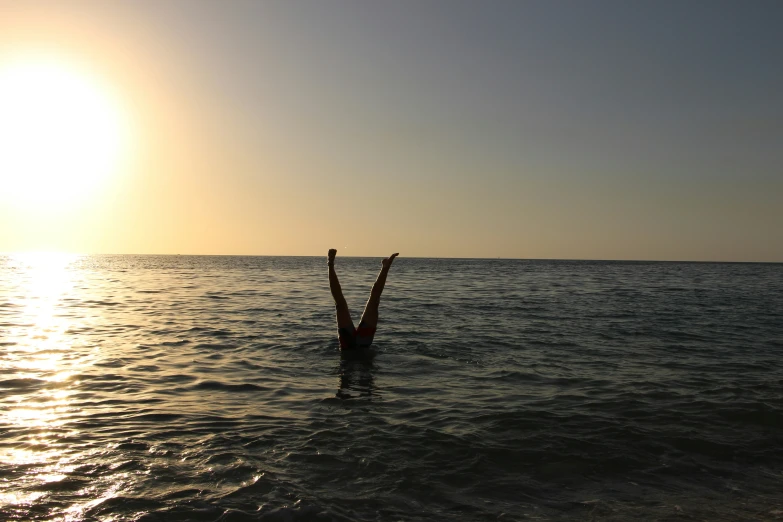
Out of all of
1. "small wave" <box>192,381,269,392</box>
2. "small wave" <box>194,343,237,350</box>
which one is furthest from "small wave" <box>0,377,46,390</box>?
"small wave" <box>194,343,237,350</box>

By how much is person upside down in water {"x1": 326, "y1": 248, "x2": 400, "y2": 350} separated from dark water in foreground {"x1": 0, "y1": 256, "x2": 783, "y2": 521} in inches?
25.5

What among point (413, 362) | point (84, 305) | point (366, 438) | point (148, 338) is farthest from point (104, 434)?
point (84, 305)

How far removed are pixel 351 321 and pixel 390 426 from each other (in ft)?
17.5

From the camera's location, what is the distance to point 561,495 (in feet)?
18.8

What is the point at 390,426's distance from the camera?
25.7 feet

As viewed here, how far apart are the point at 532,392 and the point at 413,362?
11.2 feet

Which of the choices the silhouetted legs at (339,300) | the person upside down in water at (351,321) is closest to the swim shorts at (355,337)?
the person upside down in water at (351,321)

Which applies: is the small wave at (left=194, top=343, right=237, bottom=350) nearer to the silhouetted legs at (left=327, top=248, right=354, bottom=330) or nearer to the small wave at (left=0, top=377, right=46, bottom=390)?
the silhouetted legs at (left=327, top=248, right=354, bottom=330)

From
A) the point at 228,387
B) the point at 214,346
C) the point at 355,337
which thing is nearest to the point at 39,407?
the point at 228,387

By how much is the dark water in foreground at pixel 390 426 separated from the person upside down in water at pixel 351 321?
648mm

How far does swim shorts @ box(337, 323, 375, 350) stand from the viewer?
1320cm

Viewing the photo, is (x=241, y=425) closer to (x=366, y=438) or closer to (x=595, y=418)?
(x=366, y=438)

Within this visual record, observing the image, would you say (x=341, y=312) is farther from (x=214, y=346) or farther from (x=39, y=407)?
(x=39, y=407)

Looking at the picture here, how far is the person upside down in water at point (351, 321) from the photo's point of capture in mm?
12867
